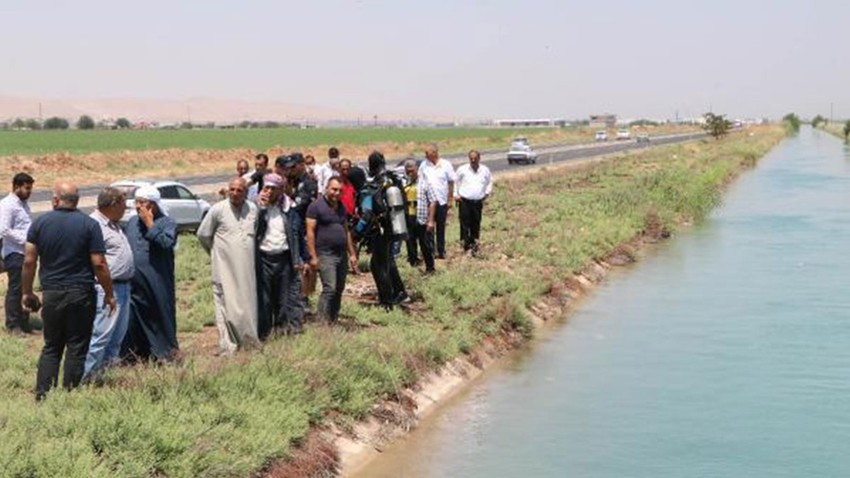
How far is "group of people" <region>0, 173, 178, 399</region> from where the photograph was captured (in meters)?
7.46

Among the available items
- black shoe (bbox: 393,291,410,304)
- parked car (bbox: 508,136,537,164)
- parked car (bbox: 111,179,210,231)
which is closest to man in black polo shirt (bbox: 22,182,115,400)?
black shoe (bbox: 393,291,410,304)

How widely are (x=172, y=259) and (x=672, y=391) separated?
17.7ft

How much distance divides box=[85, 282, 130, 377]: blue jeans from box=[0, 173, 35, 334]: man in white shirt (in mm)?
2360

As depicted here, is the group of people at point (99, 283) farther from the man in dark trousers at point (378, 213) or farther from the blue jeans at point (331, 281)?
the man in dark trousers at point (378, 213)

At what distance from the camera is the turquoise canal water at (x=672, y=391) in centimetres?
890

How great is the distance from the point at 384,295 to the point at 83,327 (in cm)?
521

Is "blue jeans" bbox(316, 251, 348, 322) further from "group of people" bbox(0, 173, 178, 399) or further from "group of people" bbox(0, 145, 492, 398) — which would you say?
"group of people" bbox(0, 173, 178, 399)

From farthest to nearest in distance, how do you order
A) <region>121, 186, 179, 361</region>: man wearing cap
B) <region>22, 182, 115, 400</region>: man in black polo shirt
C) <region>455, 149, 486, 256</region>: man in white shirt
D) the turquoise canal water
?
<region>455, 149, 486, 256</region>: man in white shirt, the turquoise canal water, <region>121, 186, 179, 361</region>: man wearing cap, <region>22, 182, 115, 400</region>: man in black polo shirt

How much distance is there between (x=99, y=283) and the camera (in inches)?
302

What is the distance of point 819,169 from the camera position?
6119 centimetres

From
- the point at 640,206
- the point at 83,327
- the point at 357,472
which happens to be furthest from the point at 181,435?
the point at 640,206

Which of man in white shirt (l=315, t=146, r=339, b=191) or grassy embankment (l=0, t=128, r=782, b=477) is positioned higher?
man in white shirt (l=315, t=146, r=339, b=191)

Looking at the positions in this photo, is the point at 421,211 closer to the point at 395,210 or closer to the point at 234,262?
the point at 395,210

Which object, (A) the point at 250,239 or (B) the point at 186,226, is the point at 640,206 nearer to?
(B) the point at 186,226
